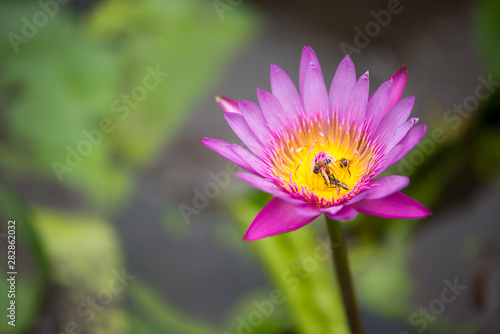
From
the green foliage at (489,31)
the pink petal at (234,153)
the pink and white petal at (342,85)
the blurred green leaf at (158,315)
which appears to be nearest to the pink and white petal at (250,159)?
the pink petal at (234,153)

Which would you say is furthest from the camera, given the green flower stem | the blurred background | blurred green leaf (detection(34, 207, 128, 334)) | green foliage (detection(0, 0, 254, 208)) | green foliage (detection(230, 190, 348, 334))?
green foliage (detection(0, 0, 254, 208))

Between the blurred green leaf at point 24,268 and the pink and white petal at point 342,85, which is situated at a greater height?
the pink and white petal at point 342,85

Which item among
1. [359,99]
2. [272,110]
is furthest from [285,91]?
[359,99]

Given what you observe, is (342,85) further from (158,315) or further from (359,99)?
(158,315)

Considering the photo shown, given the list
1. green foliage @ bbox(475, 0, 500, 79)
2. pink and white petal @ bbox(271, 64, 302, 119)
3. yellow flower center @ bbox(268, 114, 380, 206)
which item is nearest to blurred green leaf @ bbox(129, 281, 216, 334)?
yellow flower center @ bbox(268, 114, 380, 206)

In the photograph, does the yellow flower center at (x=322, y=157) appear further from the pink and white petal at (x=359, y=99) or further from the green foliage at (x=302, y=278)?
the green foliage at (x=302, y=278)

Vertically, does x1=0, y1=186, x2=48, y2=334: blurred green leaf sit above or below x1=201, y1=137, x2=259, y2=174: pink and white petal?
below

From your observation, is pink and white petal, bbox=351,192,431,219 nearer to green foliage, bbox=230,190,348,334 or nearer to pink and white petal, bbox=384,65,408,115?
pink and white petal, bbox=384,65,408,115

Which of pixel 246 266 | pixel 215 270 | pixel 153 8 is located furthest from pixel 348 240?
pixel 153 8
